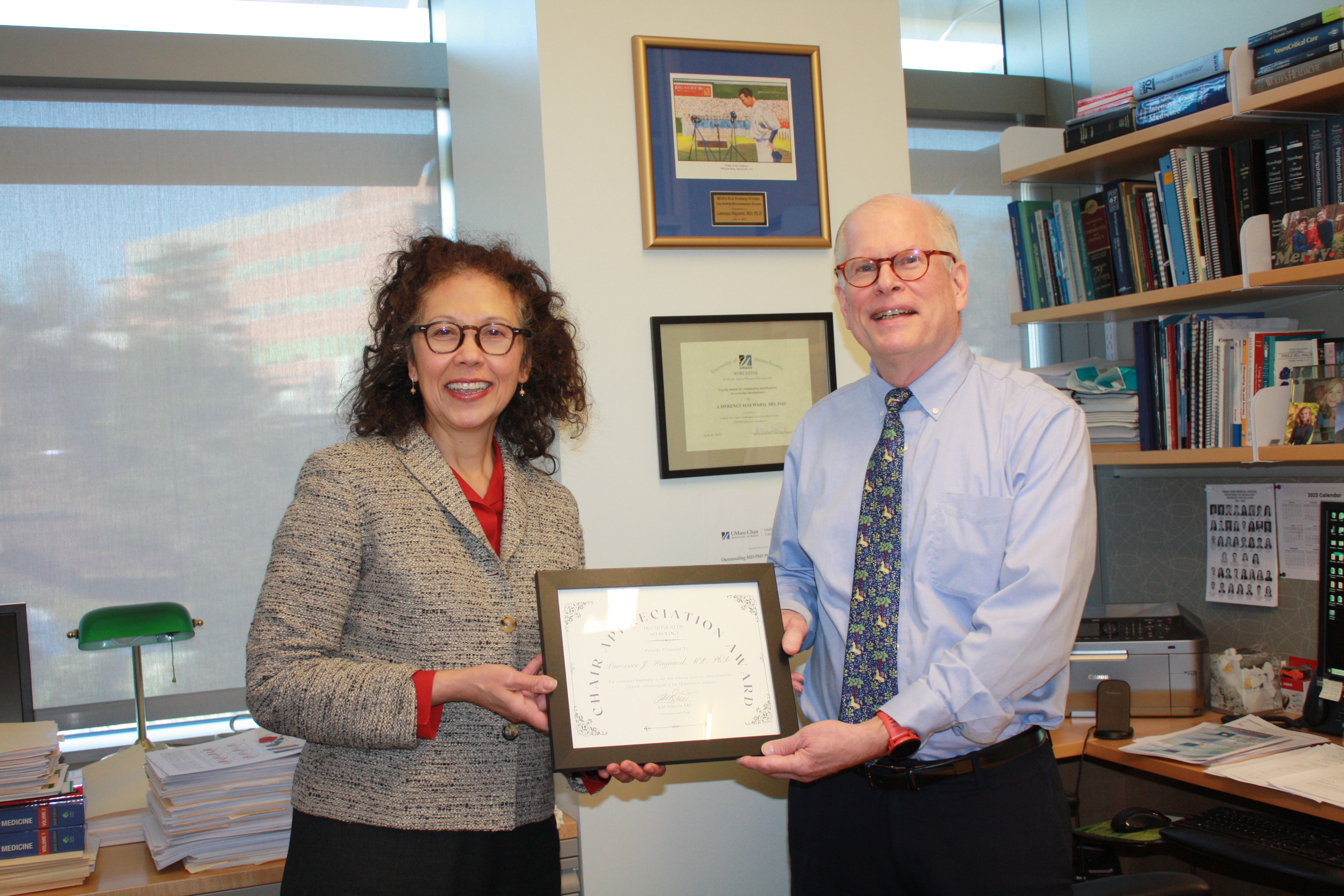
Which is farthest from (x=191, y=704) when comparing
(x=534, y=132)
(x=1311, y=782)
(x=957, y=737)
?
(x=1311, y=782)

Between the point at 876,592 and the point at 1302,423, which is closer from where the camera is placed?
the point at 876,592

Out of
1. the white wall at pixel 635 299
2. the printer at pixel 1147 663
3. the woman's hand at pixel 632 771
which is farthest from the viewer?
the printer at pixel 1147 663

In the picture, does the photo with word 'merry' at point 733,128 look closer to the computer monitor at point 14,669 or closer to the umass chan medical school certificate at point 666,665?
the umass chan medical school certificate at point 666,665

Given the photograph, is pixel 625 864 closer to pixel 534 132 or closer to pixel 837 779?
pixel 837 779

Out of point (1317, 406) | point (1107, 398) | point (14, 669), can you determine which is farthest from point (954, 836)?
point (14, 669)

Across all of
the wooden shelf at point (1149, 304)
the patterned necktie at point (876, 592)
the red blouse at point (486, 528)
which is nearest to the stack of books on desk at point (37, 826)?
the red blouse at point (486, 528)

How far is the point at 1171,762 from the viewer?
213 centimetres

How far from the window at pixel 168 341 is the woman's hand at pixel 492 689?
69.2 inches

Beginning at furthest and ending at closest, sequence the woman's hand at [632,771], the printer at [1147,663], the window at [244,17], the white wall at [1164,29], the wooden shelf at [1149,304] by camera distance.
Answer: the window at [244,17] → the white wall at [1164,29] → the printer at [1147,663] → the wooden shelf at [1149,304] → the woman's hand at [632,771]

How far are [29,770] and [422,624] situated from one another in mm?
904

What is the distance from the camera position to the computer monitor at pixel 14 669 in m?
2.14

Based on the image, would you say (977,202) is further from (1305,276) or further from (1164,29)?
(1305,276)

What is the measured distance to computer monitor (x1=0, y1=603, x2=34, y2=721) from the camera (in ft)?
7.02

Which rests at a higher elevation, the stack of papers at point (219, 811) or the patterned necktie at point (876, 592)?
the patterned necktie at point (876, 592)
